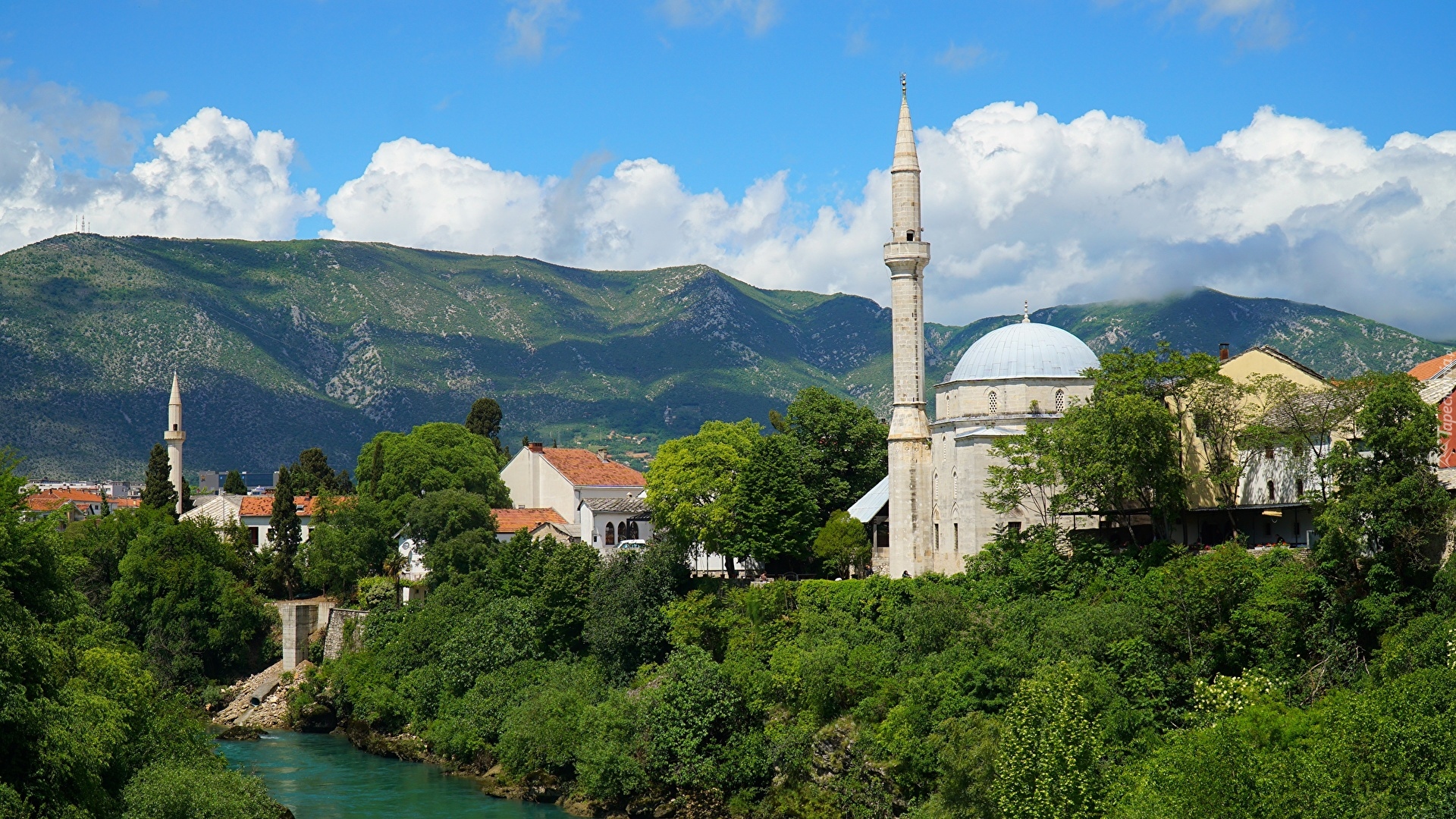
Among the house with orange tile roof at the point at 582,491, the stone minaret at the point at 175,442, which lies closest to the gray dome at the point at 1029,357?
the house with orange tile roof at the point at 582,491

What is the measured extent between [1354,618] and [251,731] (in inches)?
1864

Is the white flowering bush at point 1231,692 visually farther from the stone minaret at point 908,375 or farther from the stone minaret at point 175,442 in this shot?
the stone minaret at point 175,442

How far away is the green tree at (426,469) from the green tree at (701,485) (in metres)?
18.5

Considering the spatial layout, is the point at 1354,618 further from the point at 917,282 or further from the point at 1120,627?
the point at 917,282

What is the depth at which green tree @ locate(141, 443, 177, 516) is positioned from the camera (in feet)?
286

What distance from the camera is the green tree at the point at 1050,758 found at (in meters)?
36.1

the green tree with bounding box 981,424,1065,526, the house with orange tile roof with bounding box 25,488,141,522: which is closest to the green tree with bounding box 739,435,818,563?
the green tree with bounding box 981,424,1065,526

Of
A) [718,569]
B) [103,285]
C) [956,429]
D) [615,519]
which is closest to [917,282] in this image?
[956,429]

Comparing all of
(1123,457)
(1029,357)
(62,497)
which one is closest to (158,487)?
(62,497)

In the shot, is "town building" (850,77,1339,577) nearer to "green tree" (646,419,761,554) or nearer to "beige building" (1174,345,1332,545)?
"beige building" (1174,345,1332,545)

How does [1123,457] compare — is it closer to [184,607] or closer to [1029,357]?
[1029,357]

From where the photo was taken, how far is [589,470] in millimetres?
92500

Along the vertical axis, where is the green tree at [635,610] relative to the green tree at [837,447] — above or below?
below

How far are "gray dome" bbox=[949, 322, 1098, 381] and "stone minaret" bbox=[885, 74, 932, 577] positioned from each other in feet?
7.72
